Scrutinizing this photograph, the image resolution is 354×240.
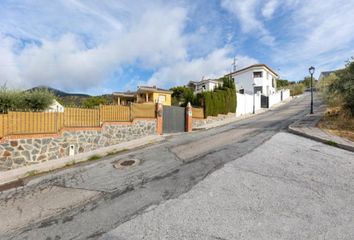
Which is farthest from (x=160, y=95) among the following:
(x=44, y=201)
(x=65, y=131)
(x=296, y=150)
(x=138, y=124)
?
(x=44, y=201)

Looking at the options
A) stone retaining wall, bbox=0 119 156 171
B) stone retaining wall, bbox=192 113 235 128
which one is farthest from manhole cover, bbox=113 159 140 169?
stone retaining wall, bbox=192 113 235 128

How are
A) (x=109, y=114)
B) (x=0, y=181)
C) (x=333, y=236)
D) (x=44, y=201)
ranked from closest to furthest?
(x=333, y=236) → (x=44, y=201) → (x=0, y=181) → (x=109, y=114)

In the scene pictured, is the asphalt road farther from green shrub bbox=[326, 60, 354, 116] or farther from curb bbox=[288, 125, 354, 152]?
green shrub bbox=[326, 60, 354, 116]

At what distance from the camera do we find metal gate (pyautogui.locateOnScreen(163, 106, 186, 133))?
61.8 feet

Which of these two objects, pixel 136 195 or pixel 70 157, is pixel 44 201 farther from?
pixel 70 157

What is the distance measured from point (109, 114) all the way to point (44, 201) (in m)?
8.21

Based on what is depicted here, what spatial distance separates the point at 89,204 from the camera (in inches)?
235

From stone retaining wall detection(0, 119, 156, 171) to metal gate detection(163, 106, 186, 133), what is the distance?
265 cm

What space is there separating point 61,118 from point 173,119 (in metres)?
9.13

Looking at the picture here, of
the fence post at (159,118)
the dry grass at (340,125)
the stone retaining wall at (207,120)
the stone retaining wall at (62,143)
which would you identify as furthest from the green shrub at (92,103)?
the dry grass at (340,125)

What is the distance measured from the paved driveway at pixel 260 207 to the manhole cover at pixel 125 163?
11.0 ft

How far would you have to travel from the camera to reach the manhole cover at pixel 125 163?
30.5ft

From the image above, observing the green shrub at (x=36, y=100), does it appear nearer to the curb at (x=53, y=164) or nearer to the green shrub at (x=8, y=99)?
the green shrub at (x=8, y=99)

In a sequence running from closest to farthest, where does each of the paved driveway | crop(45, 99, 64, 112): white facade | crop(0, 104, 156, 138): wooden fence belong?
the paved driveway
crop(0, 104, 156, 138): wooden fence
crop(45, 99, 64, 112): white facade
